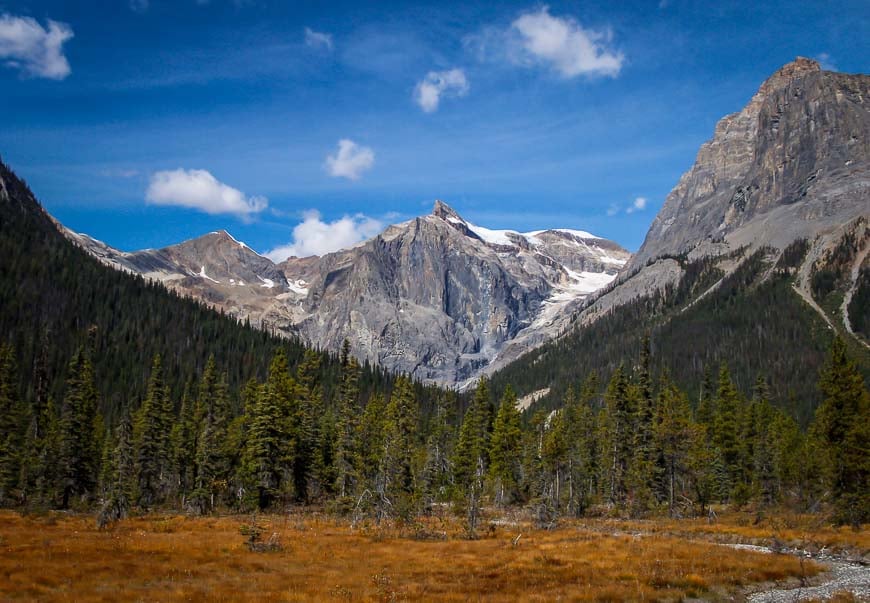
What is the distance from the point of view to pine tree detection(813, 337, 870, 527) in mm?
43750

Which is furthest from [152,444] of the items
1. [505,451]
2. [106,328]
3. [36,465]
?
[106,328]

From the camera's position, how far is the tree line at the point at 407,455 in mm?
48531

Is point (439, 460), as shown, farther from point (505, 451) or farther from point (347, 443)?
point (347, 443)

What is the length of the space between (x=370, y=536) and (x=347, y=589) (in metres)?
18.7

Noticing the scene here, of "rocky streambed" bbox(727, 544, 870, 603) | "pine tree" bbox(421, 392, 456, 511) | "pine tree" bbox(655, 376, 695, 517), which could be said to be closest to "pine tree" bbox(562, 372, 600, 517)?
"pine tree" bbox(655, 376, 695, 517)

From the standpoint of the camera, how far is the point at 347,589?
2284 cm

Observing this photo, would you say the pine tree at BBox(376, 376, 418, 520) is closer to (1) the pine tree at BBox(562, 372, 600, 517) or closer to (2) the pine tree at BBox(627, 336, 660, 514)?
(1) the pine tree at BBox(562, 372, 600, 517)

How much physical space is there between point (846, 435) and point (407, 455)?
3623cm

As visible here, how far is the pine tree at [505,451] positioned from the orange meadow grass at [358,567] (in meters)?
33.3

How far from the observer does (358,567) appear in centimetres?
2867

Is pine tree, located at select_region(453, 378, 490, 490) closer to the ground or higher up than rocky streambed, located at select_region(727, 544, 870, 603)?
higher up

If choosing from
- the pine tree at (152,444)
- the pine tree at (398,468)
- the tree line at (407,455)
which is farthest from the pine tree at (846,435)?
the pine tree at (152,444)

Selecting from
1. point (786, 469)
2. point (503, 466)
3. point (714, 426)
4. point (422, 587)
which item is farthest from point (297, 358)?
point (422, 587)

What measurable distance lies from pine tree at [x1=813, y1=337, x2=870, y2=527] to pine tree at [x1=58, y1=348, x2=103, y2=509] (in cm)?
6937
